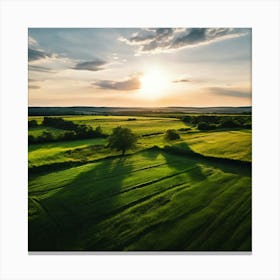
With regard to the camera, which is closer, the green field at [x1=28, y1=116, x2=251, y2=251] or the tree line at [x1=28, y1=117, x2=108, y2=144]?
the green field at [x1=28, y1=116, x2=251, y2=251]

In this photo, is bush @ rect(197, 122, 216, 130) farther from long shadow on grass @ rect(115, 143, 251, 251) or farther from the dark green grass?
the dark green grass

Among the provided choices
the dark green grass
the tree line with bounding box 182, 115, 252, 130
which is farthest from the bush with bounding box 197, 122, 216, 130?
the dark green grass
